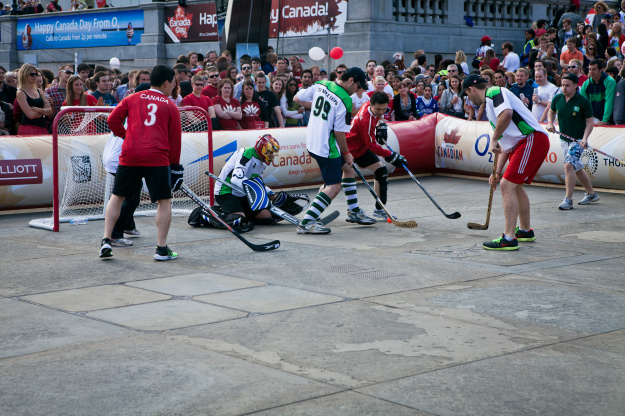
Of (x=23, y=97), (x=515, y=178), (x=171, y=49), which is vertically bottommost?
(x=515, y=178)

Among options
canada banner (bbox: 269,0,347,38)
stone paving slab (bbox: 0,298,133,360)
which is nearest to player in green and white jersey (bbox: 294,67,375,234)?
stone paving slab (bbox: 0,298,133,360)

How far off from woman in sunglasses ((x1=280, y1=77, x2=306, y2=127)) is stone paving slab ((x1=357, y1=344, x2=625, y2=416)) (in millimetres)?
10503

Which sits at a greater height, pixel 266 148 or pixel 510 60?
pixel 510 60

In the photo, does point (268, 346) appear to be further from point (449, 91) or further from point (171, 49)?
point (171, 49)

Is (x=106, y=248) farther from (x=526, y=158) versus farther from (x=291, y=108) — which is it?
(x=291, y=108)

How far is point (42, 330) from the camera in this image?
5199 millimetres

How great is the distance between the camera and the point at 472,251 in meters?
8.19

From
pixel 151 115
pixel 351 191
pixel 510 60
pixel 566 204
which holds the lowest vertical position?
pixel 566 204

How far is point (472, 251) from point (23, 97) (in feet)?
21.3

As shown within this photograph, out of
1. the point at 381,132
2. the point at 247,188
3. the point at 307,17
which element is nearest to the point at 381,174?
the point at 381,132

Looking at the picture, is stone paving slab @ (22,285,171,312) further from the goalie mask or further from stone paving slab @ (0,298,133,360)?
the goalie mask

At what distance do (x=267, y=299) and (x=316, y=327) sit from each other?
2.79ft

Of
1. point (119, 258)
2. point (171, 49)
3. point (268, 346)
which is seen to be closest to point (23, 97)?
point (119, 258)

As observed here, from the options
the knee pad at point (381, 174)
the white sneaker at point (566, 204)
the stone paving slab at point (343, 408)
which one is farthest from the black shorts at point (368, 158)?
the stone paving slab at point (343, 408)
